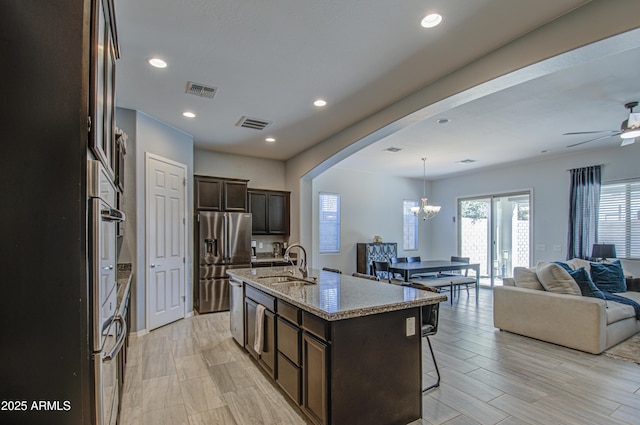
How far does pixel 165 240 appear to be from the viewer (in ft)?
15.6

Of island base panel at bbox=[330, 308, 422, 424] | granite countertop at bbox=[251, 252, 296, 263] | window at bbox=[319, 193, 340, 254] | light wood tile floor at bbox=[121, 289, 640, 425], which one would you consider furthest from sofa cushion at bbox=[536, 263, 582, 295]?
window at bbox=[319, 193, 340, 254]

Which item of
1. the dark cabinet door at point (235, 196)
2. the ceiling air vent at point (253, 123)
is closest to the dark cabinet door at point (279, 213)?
the dark cabinet door at point (235, 196)

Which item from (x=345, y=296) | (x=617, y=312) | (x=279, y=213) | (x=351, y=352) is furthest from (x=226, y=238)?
(x=617, y=312)

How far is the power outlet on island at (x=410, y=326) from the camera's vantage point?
233 cm

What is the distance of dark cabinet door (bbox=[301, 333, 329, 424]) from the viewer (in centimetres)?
203

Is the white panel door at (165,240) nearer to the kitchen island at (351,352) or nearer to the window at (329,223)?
the kitchen island at (351,352)

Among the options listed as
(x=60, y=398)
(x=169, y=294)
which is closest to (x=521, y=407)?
(x=60, y=398)

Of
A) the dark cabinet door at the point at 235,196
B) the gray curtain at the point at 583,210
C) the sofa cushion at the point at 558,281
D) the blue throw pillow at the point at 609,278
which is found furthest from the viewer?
the gray curtain at the point at 583,210

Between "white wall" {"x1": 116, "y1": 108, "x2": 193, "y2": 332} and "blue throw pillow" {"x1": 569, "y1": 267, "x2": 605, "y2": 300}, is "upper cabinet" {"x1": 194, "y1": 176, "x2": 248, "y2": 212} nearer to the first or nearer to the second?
"white wall" {"x1": 116, "y1": 108, "x2": 193, "y2": 332}

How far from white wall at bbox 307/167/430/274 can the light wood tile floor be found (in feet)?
12.3

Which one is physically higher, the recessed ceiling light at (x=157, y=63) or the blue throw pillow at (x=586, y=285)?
the recessed ceiling light at (x=157, y=63)

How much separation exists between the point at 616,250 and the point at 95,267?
26.4 feet

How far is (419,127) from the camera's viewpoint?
4.89 meters

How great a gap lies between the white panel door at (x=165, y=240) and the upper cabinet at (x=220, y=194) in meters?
0.37
